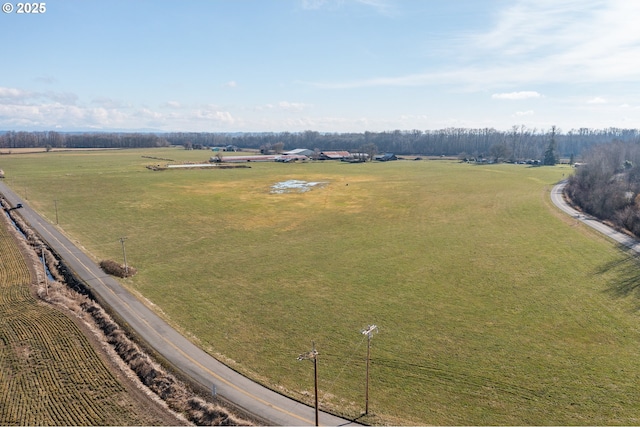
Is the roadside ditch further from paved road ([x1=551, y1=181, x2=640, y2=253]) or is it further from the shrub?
paved road ([x1=551, y1=181, x2=640, y2=253])

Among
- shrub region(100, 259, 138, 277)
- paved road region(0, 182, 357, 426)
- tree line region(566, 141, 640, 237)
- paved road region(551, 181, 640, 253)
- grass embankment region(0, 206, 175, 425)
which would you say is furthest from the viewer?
tree line region(566, 141, 640, 237)

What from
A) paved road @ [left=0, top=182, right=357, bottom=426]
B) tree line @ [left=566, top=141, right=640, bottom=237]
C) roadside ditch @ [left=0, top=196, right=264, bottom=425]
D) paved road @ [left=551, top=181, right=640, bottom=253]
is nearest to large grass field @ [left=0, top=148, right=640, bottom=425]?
paved road @ [left=0, top=182, right=357, bottom=426]

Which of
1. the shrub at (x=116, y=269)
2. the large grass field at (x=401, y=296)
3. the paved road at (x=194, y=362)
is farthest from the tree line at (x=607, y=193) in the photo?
the shrub at (x=116, y=269)

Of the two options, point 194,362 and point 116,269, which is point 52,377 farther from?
point 116,269

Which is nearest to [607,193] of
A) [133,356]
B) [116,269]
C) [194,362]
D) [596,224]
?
[596,224]

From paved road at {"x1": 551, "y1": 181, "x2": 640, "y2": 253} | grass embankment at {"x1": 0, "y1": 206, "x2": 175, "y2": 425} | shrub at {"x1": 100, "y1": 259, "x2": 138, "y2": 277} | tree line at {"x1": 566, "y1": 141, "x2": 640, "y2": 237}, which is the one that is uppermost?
tree line at {"x1": 566, "y1": 141, "x2": 640, "y2": 237}

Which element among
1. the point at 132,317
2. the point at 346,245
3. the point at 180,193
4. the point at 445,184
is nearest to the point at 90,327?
the point at 132,317

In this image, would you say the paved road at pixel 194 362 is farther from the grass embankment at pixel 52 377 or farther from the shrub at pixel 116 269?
the grass embankment at pixel 52 377
